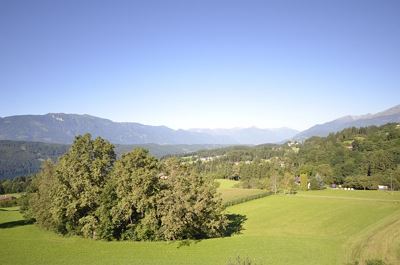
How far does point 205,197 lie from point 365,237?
889 inches

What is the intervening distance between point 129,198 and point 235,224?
24.6 meters

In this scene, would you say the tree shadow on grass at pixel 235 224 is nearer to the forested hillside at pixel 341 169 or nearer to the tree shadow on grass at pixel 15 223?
the tree shadow on grass at pixel 15 223

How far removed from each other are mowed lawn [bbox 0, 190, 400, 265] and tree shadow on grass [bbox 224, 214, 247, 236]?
149cm

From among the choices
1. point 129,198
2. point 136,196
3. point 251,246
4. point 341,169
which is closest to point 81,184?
point 129,198

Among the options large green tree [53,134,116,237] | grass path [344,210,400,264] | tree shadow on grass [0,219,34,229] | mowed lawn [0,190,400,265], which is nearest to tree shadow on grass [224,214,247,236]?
mowed lawn [0,190,400,265]

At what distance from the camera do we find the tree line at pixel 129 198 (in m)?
46.5

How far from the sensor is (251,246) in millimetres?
43500

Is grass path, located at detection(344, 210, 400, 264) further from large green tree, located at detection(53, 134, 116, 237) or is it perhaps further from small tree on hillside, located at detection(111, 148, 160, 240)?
large green tree, located at detection(53, 134, 116, 237)

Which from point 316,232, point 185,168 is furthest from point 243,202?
point 185,168

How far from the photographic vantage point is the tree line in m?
46.5

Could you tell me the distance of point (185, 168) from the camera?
52.2 m

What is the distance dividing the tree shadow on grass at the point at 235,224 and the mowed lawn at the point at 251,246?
1.49m

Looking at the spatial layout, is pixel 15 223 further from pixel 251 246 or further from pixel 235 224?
pixel 251 246

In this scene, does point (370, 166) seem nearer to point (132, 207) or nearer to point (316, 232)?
point (316, 232)
